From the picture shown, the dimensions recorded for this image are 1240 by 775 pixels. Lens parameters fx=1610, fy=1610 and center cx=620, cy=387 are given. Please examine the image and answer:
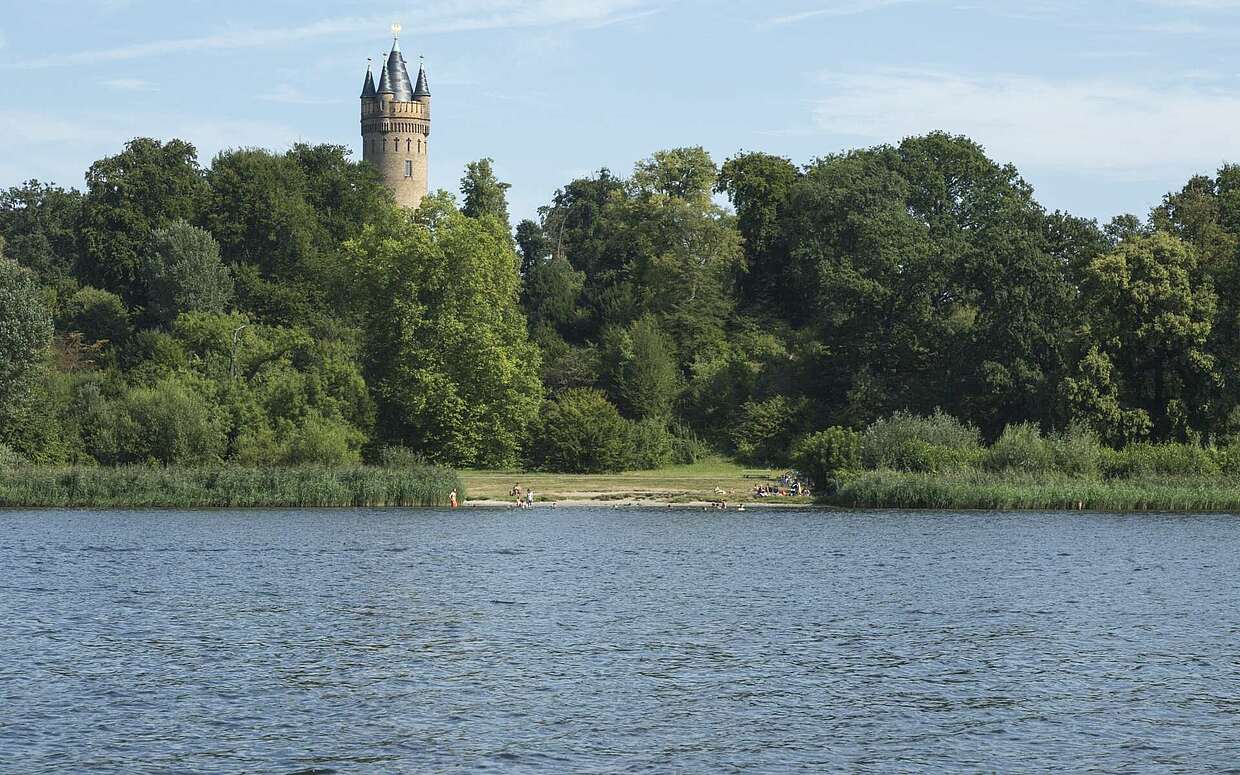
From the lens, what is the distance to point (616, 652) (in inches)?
1289

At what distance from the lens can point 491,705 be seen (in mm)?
27484

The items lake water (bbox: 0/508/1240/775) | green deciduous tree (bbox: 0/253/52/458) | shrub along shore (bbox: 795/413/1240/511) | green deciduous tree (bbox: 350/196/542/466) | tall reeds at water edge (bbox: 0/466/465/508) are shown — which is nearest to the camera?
lake water (bbox: 0/508/1240/775)

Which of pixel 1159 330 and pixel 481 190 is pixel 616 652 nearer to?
pixel 1159 330

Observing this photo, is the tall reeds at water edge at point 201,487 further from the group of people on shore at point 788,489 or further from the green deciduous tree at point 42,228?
the green deciduous tree at point 42,228

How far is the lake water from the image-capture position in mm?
24422

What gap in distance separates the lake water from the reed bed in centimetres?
758

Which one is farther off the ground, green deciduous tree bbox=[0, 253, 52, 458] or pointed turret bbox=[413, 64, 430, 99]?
pointed turret bbox=[413, 64, 430, 99]

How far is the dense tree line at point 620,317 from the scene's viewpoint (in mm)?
73812

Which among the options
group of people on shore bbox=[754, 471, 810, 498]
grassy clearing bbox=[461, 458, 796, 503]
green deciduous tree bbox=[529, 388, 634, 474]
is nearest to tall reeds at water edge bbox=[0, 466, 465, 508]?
grassy clearing bbox=[461, 458, 796, 503]

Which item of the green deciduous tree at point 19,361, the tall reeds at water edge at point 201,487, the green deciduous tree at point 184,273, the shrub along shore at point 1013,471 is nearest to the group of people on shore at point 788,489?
the shrub along shore at point 1013,471

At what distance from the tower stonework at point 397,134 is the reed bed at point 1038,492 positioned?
304 feet

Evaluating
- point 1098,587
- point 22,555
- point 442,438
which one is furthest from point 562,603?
point 442,438

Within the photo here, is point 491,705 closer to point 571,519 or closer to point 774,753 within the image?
point 774,753

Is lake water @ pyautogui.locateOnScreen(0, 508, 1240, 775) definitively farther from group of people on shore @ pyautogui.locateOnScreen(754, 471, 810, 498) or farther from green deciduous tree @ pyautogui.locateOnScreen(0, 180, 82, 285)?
green deciduous tree @ pyautogui.locateOnScreen(0, 180, 82, 285)
